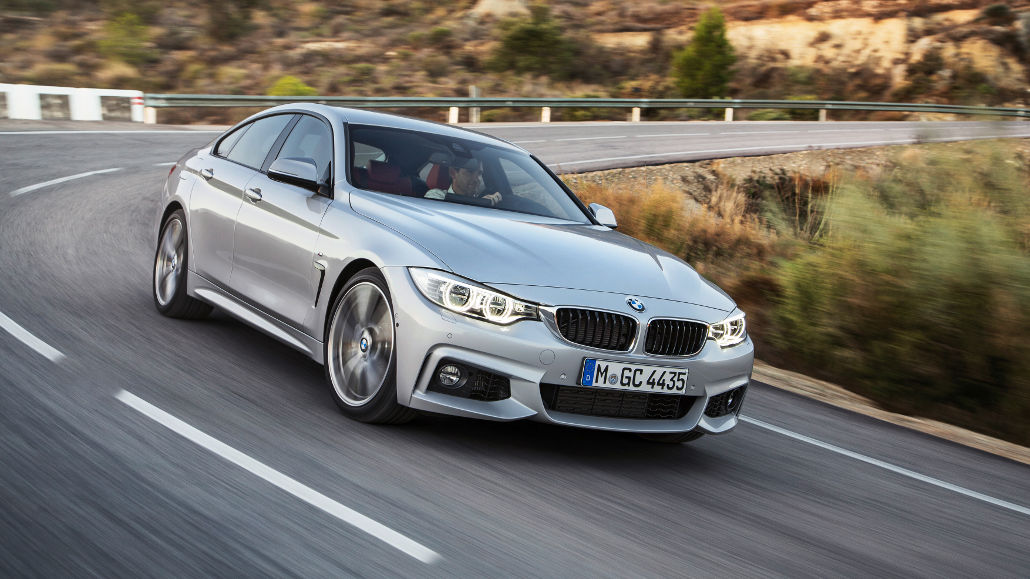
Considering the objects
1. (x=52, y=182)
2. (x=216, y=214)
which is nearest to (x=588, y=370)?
(x=216, y=214)

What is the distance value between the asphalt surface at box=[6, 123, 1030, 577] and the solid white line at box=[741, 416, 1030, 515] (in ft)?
0.07

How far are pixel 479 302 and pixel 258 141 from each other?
2787 millimetres

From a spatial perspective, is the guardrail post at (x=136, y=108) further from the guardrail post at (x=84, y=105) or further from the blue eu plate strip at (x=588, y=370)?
the blue eu plate strip at (x=588, y=370)

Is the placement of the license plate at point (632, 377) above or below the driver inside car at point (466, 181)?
below

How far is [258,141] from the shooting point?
6957 mm

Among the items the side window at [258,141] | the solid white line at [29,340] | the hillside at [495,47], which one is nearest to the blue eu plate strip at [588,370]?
the side window at [258,141]

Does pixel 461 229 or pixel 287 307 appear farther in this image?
pixel 287 307

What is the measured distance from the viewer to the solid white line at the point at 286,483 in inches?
149

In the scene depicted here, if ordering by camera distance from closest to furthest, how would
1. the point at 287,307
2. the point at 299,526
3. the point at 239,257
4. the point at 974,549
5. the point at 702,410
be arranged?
the point at 299,526 → the point at 974,549 → the point at 702,410 → the point at 287,307 → the point at 239,257

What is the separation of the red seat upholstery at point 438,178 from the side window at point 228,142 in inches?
68.1

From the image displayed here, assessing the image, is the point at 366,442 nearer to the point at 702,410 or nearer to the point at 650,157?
the point at 702,410

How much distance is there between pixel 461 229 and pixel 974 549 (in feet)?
9.11

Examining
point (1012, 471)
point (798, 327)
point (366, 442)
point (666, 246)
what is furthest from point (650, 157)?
point (366, 442)

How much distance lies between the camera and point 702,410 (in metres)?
5.31
